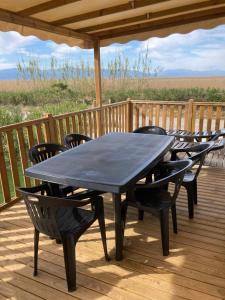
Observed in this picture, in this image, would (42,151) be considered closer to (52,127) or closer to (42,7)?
(52,127)

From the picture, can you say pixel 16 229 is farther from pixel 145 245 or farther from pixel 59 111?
pixel 59 111

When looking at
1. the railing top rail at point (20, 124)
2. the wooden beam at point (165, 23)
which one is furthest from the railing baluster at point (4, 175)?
the wooden beam at point (165, 23)

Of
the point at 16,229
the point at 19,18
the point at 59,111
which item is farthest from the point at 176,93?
the point at 16,229

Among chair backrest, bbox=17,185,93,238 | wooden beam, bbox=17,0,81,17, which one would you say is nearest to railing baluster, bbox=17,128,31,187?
wooden beam, bbox=17,0,81,17

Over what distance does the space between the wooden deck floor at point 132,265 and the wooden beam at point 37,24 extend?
8.01ft

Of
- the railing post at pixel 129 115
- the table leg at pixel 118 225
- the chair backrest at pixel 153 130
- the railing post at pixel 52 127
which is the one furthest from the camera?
the railing post at pixel 129 115

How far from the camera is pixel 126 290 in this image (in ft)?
5.94

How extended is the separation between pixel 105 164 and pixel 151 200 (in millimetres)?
542

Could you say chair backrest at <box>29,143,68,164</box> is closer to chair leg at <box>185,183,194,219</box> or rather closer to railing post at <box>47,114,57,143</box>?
railing post at <box>47,114,57,143</box>

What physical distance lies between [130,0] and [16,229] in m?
2.98

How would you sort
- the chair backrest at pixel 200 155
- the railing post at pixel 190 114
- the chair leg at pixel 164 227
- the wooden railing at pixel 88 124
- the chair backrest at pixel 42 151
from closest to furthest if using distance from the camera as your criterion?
the chair leg at pixel 164 227 < the chair backrest at pixel 200 155 < the chair backrest at pixel 42 151 < the wooden railing at pixel 88 124 < the railing post at pixel 190 114

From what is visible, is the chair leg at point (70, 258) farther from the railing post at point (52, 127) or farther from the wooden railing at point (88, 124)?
the railing post at point (52, 127)

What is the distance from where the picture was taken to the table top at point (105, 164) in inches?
72.0

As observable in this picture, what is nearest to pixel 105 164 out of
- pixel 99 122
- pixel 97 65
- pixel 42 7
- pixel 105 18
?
pixel 42 7
